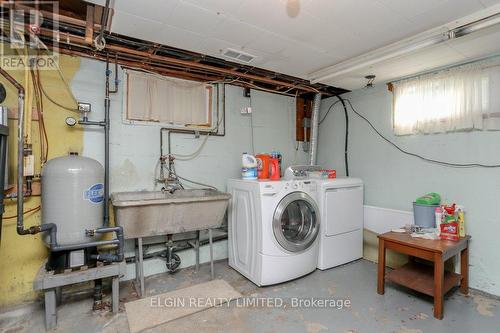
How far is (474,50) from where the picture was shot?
2367 millimetres

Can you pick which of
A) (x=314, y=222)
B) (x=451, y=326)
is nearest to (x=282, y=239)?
(x=314, y=222)

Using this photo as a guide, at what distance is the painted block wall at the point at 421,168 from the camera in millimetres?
2471

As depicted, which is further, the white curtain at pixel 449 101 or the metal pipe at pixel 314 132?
the metal pipe at pixel 314 132

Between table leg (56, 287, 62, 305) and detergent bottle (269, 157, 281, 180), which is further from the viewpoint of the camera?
detergent bottle (269, 157, 281, 180)

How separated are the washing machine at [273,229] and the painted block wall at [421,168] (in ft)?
3.51

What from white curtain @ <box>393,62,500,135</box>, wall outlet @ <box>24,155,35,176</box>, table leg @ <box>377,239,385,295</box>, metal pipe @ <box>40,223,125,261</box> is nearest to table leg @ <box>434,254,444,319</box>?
table leg @ <box>377,239,385,295</box>

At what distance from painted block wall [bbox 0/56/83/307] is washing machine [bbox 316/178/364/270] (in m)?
2.67

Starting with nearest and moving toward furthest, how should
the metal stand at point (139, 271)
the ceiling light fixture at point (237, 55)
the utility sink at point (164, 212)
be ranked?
the utility sink at point (164, 212) < the metal stand at point (139, 271) < the ceiling light fixture at point (237, 55)

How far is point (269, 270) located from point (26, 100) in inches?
105

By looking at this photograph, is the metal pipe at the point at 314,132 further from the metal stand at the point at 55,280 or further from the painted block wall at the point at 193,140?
the metal stand at the point at 55,280

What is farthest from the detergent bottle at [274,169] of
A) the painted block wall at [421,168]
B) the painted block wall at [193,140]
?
the painted block wall at [421,168]

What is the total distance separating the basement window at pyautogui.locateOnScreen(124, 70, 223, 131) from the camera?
2750 mm

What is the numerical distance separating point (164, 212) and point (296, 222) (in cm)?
147

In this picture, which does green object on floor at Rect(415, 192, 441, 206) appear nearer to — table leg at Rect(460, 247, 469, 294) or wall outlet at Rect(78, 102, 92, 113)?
table leg at Rect(460, 247, 469, 294)
